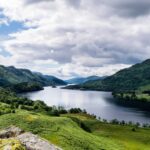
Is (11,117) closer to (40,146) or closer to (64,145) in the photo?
(64,145)

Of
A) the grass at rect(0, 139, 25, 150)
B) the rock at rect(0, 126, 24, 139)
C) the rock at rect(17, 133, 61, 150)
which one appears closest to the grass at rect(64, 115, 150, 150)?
the rock at rect(0, 126, 24, 139)

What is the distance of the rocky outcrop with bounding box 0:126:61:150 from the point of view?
21614mm

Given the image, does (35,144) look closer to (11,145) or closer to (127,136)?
(11,145)

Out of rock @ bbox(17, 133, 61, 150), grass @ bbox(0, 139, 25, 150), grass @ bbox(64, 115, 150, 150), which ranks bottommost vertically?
grass @ bbox(64, 115, 150, 150)

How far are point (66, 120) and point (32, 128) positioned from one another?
21136 mm

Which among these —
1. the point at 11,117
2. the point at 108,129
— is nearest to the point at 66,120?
the point at 11,117

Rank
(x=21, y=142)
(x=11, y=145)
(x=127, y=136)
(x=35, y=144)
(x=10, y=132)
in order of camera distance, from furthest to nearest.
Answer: (x=127, y=136) → (x=10, y=132) → (x=35, y=144) → (x=21, y=142) → (x=11, y=145)

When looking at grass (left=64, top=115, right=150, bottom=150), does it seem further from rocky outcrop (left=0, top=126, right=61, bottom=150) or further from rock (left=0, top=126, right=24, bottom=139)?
rocky outcrop (left=0, top=126, right=61, bottom=150)

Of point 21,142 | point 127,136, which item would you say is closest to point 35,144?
point 21,142

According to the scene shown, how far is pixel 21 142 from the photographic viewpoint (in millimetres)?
24344

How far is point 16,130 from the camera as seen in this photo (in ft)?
100.0

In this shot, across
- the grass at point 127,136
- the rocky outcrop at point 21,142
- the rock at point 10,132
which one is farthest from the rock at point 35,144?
the grass at point 127,136

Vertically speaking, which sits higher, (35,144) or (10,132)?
(10,132)

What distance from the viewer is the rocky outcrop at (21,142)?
21.6 meters
